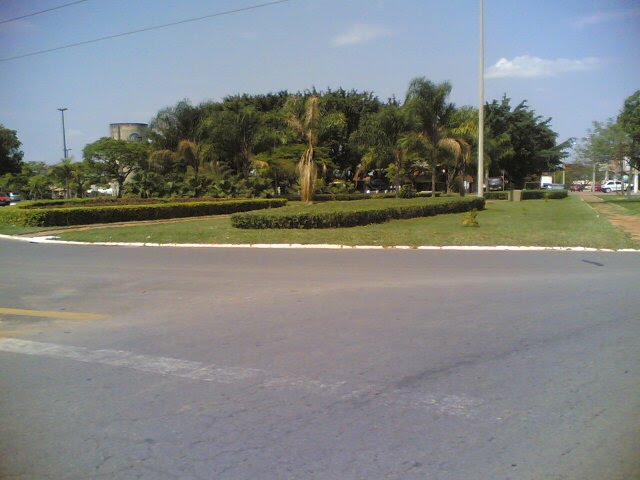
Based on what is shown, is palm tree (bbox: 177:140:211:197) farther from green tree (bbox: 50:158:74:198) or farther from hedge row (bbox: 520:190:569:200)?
hedge row (bbox: 520:190:569:200)

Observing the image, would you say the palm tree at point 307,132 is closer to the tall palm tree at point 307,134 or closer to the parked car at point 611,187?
the tall palm tree at point 307,134

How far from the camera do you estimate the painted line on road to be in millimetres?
4996

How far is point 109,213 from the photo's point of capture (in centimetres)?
2491

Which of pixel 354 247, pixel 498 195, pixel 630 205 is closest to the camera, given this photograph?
pixel 354 247

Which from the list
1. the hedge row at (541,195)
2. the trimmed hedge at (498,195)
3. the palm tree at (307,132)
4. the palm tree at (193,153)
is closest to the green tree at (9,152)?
the palm tree at (193,153)

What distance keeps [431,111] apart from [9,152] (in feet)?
164

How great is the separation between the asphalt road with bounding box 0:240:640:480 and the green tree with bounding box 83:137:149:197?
1213 inches

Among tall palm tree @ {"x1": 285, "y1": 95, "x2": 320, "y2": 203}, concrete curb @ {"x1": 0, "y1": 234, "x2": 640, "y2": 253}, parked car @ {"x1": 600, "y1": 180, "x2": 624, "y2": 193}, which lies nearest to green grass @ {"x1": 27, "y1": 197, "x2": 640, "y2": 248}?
concrete curb @ {"x1": 0, "y1": 234, "x2": 640, "y2": 253}

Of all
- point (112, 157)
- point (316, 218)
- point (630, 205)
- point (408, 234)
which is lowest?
point (630, 205)

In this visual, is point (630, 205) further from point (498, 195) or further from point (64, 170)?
point (64, 170)

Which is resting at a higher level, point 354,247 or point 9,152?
point 9,152

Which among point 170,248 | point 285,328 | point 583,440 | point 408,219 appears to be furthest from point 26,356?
point 408,219

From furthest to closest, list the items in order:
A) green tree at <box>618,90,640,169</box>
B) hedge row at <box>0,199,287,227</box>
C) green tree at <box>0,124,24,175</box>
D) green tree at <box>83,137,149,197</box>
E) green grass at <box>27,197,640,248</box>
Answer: green tree at <box>0,124,24,175</box> → green tree at <box>83,137,149,197</box> → green tree at <box>618,90,640,169</box> → hedge row at <box>0,199,287,227</box> → green grass at <box>27,197,640,248</box>

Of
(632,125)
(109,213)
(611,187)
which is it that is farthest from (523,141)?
(109,213)
